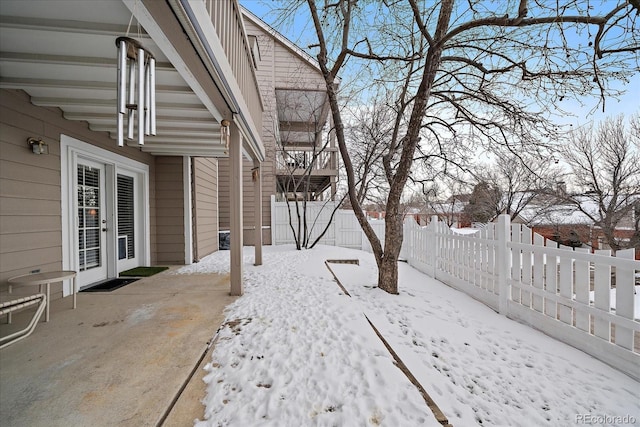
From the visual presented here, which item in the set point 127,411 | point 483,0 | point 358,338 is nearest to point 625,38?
point 483,0

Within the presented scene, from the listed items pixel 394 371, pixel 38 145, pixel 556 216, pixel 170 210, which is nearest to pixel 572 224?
pixel 556 216

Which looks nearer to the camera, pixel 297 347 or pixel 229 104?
pixel 297 347

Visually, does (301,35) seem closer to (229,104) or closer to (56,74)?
(229,104)

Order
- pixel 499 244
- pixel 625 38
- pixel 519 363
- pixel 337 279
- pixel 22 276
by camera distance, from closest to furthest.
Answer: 1. pixel 519 363
2. pixel 625 38
3. pixel 22 276
4. pixel 499 244
5. pixel 337 279

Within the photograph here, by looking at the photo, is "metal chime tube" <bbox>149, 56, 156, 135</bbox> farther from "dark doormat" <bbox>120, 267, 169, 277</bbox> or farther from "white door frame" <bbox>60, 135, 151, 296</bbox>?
"dark doormat" <bbox>120, 267, 169, 277</bbox>

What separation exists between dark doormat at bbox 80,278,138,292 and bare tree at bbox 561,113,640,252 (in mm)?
12635

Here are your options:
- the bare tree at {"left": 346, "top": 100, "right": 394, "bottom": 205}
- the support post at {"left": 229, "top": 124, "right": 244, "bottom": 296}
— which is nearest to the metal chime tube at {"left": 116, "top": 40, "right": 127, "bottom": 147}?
the support post at {"left": 229, "top": 124, "right": 244, "bottom": 296}

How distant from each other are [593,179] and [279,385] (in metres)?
Result: 13.3

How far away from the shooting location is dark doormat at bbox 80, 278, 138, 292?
3858mm

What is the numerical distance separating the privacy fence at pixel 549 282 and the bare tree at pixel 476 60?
3.56 feet

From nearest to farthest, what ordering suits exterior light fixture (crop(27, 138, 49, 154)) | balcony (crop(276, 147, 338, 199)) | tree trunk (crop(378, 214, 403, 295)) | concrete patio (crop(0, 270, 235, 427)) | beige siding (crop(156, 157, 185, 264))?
concrete patio (crop(0, 270, 235, 427)) < exterior light fixture (crop(27, 138, 49, 154)) < tree trunk (crop(378, 214, 403, 295)) < beige siding (crop(156, 157, 185, 264)) < balcony (crop(276, 147, 338, 199))

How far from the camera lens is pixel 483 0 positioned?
3373 millimetres

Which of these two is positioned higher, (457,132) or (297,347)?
(457,132)

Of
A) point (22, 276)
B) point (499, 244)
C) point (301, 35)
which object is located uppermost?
point (301, 35)
